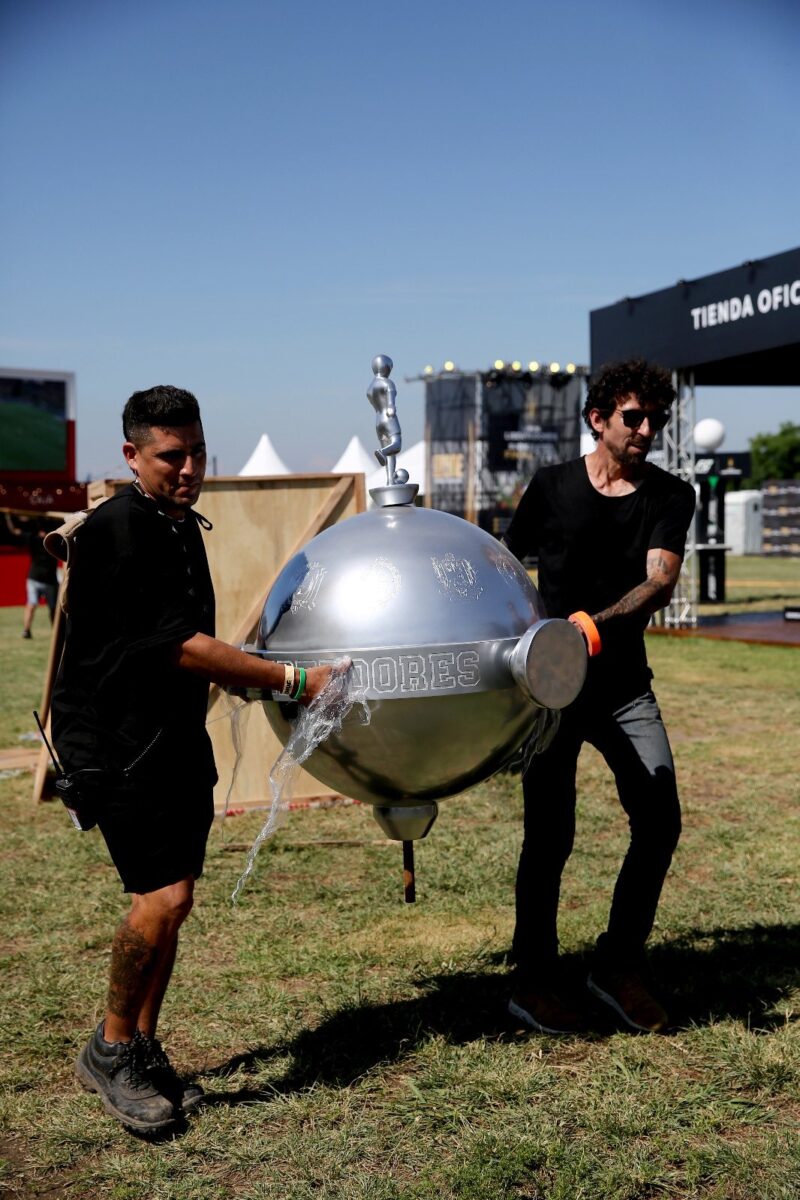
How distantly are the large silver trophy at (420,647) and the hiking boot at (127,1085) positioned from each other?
1012 mm

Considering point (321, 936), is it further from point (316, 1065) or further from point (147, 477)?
point (147, 477)

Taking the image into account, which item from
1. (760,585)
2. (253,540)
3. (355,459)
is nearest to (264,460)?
(355,459)

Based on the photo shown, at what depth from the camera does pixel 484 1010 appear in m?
4.25

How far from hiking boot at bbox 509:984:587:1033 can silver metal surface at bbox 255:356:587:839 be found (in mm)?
1102

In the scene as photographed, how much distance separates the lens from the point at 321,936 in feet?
16.6

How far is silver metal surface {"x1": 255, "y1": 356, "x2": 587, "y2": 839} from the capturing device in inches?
120

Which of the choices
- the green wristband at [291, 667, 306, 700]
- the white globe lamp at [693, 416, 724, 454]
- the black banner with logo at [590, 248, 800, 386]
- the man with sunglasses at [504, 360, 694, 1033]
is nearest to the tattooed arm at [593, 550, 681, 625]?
the man with sunglasses at [504, 360, 694, 1033]

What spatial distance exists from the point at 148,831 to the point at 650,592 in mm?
1750

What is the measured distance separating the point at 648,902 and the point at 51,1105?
2.01m

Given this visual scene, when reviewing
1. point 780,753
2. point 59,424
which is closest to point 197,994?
point 780,753

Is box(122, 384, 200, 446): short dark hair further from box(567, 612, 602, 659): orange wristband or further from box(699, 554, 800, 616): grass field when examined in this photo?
box(699, 554, 800, 616): grass field

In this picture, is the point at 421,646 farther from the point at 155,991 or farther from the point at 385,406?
the point at 155,991

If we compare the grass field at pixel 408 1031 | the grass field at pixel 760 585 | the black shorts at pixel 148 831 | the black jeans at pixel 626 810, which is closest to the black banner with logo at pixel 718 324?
the grass field at pixel 760 585

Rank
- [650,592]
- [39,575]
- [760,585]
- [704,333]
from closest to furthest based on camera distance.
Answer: [650,592]
[704,333]
[39,575]
[760,585]
